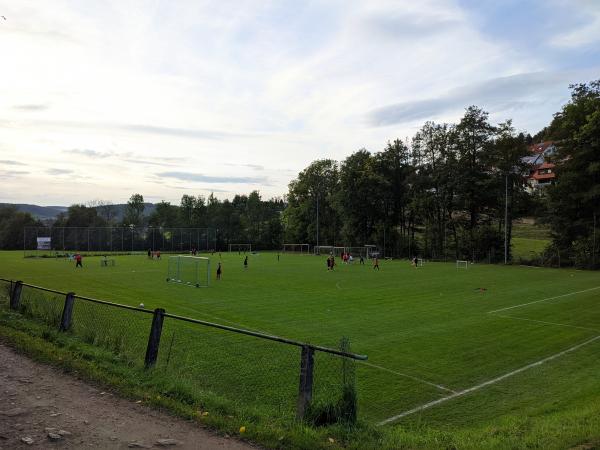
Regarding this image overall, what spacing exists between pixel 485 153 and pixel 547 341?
5307cm

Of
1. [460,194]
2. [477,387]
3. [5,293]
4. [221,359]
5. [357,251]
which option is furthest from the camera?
[357,251]

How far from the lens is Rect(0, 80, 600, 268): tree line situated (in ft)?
170

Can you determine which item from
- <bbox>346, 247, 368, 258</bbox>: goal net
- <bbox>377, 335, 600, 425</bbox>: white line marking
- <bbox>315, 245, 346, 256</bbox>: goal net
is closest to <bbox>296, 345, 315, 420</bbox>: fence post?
<bbox>377, 335, 600, 425</bbox>: white line marking

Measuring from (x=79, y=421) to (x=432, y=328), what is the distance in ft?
42.6

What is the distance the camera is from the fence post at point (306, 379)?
19.8 ft

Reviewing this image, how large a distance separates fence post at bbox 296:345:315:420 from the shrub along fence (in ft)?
0.04

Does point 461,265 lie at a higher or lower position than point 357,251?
lower

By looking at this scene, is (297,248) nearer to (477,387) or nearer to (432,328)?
(432,328)

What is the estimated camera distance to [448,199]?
67.4m

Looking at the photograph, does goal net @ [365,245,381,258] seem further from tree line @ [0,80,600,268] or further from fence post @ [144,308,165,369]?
fence post @ [144,308,165,369]

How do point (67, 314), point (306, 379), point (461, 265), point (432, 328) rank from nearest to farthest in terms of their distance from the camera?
1. point (306, 379)
2. point (67, 314)
3. point (432, 328)
4. point (461, 265)

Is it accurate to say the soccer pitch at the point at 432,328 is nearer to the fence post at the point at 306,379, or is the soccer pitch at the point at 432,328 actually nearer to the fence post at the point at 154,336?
the fence post at the point at 306,379

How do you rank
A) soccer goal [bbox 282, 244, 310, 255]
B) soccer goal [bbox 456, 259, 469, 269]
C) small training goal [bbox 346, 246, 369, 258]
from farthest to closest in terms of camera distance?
soccer goal [bbox 282, 244, 310, 255]
small training goal [bbox 346, 246, 369, 258]
soccer goal [bbox 456, 259, 469, 269]

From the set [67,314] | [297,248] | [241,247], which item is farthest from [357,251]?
[67,314]
